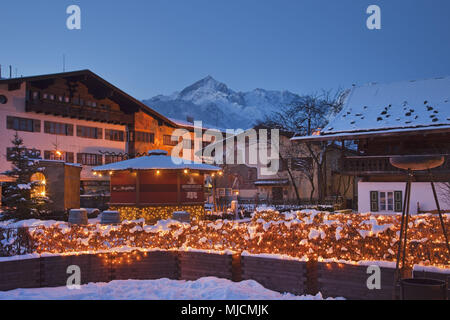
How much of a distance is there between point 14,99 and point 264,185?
25191 millimetres

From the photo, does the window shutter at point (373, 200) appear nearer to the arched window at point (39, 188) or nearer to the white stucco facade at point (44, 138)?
the arched window at point (39, 188)

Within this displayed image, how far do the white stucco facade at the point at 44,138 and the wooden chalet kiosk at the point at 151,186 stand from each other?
52.6 ft

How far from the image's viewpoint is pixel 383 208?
28.4 metres

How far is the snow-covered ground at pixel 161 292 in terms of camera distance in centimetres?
805

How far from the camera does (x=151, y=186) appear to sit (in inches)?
1046

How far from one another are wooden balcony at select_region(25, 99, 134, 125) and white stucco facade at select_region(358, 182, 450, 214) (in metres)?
27.2

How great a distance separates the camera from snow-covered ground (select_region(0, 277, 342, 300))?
317 inches

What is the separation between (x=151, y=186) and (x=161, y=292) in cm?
1841

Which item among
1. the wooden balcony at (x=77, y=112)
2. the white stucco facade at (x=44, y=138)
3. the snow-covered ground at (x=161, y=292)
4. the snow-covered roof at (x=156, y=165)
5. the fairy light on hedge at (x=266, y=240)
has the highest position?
the wooden balcony at (x=77, y=112)

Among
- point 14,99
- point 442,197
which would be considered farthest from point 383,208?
point 14,99

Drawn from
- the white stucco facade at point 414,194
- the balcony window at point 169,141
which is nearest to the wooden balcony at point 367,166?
the white stucco facade at point 414,194
